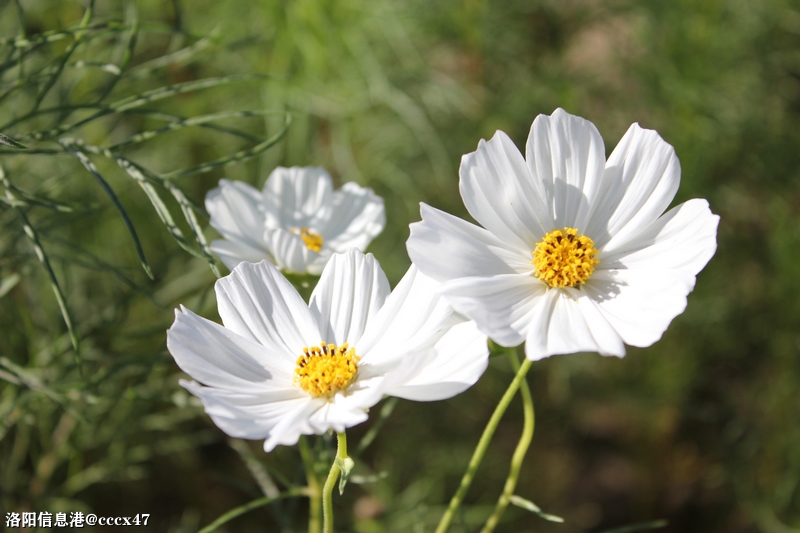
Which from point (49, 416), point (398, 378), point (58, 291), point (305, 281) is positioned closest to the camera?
point (398, 378)

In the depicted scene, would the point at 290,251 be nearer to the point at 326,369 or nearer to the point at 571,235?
the point at 326,369

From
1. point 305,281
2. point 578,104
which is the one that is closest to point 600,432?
point 578,104

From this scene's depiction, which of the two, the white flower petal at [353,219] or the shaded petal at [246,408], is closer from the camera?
the shaded petal at [246,408]

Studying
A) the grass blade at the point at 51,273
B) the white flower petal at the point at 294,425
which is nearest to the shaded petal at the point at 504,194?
the white flower petal at the point at 294,425

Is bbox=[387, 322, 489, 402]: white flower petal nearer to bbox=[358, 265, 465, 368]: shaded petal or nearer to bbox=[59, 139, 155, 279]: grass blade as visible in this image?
bbox=[358, 265, 465, 368]: shaded petal

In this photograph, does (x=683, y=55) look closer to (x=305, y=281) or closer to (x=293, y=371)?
(x=305, y=281)

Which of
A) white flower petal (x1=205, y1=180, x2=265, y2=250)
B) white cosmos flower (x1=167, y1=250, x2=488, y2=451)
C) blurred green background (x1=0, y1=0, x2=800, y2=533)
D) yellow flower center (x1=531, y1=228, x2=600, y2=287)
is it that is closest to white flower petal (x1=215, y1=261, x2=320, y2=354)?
white cosmos flower (x1=167, y1=250, x2=488, y2=451)

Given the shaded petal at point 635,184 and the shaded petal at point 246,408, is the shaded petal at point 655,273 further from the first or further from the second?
the shaded petal at point 246,408
